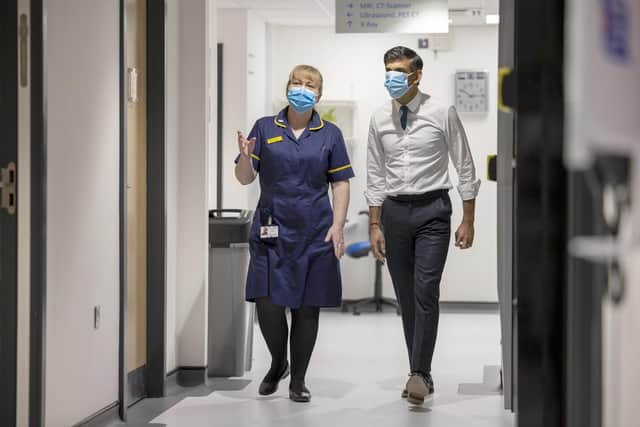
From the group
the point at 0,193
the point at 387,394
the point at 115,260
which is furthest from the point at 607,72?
the point at 387,394

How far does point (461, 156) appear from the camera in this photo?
445 cm

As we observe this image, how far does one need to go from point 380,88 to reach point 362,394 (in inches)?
159

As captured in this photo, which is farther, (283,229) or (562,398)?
(283,229)

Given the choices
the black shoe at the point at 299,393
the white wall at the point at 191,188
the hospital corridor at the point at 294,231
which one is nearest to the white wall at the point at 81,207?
the hospital corridor at the point at 294,231

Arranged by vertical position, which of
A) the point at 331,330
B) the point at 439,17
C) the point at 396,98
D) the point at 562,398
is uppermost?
the point at 439,17

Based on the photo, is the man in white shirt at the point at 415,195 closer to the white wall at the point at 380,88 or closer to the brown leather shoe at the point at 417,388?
the brown leather shoe at the point at 417,388

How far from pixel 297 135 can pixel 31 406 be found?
1777 millimetres

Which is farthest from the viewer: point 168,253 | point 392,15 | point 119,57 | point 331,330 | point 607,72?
point 331,330

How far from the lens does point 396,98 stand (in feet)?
14.9

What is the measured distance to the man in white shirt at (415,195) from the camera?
171 inches

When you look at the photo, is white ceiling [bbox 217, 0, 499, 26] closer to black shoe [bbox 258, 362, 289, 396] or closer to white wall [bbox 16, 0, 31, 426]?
black shoe [bbox 258, 362, 289, 396]

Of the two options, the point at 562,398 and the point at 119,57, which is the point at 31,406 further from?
the point at 562,398

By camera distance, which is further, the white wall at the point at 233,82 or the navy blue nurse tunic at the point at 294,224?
the white wall at the point at 233,82

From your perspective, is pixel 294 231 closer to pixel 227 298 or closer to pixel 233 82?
pixel 227 298
